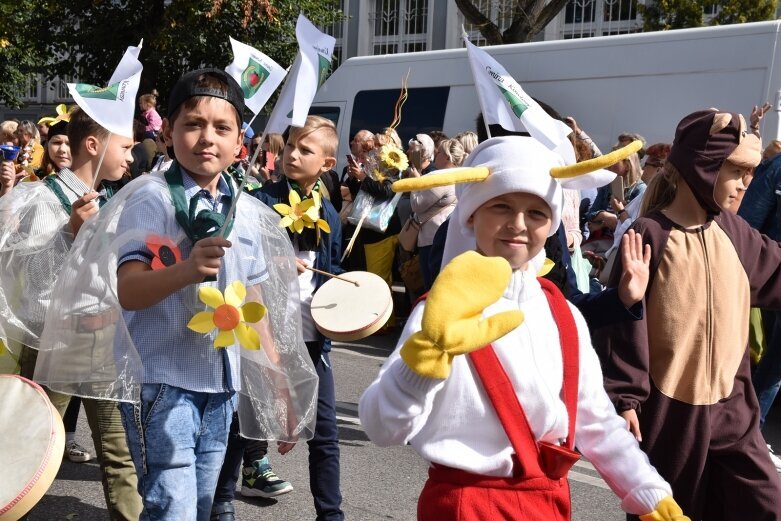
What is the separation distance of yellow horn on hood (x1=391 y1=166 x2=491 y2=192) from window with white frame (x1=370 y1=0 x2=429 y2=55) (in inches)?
1212

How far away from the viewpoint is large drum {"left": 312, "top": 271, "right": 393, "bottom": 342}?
4.09 meters

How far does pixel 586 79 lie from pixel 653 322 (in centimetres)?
623

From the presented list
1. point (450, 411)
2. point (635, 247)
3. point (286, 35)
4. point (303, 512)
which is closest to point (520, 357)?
point (450, 411)

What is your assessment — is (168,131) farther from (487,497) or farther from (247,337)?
(487,497)

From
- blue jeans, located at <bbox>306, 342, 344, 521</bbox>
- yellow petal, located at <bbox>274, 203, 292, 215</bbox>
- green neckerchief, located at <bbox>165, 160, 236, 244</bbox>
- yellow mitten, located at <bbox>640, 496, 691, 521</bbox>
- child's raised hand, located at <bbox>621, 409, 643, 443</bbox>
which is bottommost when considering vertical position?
blue jeans, located at <bbox>306, 342, 344, 521</bbox>

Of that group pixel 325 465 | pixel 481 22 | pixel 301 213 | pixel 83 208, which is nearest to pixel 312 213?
pixel 301 213

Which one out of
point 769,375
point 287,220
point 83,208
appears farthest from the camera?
point 769,375

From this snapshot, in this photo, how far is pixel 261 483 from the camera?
4828mm

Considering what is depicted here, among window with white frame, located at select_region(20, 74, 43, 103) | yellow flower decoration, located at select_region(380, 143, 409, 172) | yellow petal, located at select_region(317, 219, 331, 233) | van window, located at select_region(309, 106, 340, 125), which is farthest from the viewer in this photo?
window with white frame, located at select_region(20, 74, 43, 103)

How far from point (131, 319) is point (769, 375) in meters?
4.13

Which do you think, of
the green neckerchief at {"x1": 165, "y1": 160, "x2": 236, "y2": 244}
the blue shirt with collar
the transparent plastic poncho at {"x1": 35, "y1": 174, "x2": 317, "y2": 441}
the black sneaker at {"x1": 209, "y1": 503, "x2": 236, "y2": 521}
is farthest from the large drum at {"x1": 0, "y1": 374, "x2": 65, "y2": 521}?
the black sneaker at {"x1": 209, "y1": 503, "x2": 236, "y2": 521}

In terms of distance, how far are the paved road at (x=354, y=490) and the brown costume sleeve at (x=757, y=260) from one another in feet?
5.15

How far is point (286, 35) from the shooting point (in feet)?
87.2

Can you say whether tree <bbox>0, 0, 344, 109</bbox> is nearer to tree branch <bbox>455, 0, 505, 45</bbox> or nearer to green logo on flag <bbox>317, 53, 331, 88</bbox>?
tree branch <bbox>455, 0, 505, 45</bbox>
